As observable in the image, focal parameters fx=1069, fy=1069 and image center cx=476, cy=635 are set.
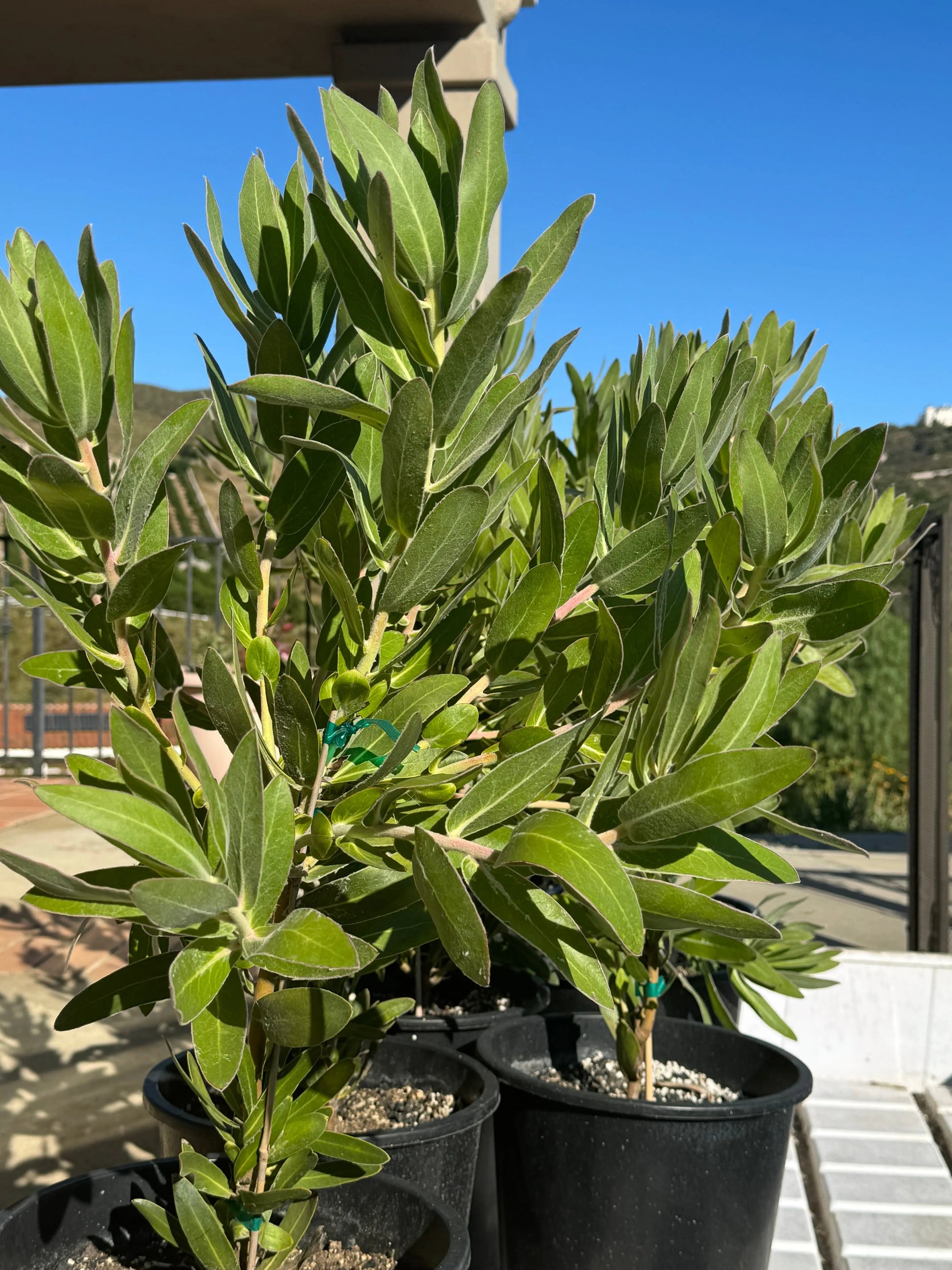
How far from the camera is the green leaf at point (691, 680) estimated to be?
0.63 metres

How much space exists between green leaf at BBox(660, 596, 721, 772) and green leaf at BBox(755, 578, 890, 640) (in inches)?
5.5

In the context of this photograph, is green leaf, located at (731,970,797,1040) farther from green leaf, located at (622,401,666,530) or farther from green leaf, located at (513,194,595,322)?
green leaf, located at (513,194,595,322)

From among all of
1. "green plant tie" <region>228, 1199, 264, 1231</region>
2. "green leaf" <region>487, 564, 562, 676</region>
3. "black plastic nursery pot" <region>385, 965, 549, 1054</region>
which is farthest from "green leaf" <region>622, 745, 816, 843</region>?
"black plastic nursery pot" <region>385, 965, 549, 1054</region>

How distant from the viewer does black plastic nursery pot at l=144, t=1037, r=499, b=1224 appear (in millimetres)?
1340

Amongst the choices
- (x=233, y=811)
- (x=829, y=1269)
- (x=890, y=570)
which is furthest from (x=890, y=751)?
(x=233, y=811)

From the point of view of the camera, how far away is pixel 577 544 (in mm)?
806

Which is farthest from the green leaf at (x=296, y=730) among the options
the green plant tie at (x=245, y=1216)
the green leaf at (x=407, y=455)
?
the green plant tie at (x=245, y=1216)

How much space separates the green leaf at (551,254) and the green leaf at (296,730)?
0.28 m

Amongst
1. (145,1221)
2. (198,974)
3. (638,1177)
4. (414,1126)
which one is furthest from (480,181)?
(638,1177)

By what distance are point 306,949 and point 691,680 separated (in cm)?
27

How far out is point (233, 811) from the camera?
0.59m

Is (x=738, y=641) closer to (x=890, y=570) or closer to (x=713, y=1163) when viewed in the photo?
(x=890, y=570)

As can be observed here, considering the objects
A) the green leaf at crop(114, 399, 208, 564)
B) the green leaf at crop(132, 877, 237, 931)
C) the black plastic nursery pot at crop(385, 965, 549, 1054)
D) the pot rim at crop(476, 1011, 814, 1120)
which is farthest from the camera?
the black plastic nursery pot at crop(385, 965, 549, 1054)

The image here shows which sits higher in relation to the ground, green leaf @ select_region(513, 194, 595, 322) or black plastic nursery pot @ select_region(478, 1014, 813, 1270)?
green leaf @ select_region(513, 194, 595, 322)
